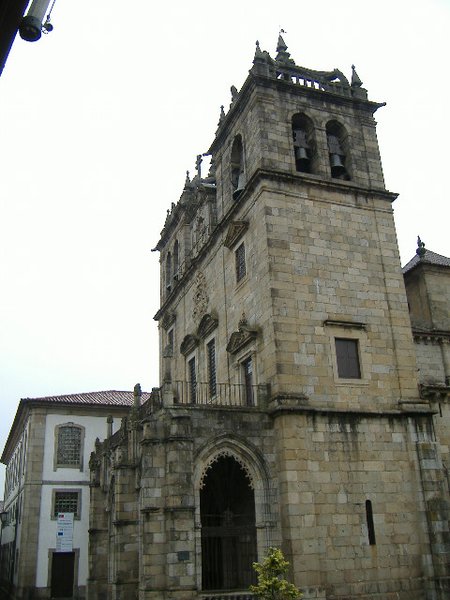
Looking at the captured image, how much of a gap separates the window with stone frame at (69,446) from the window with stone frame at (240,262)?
16.5 m

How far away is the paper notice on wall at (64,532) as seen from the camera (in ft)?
104

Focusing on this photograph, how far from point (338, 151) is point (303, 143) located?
58.1 inches

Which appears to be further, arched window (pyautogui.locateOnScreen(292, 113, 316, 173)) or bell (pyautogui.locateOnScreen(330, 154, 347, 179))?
bell (pyautogui.locateOnScreen(330, 154, 347, 179))

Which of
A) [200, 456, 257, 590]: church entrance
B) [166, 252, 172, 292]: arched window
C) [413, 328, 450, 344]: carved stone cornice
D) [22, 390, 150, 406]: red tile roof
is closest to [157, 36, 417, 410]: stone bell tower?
[413, 328, 450, 344]: carved stone cornice

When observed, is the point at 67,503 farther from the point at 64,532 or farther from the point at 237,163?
the point at 237,163

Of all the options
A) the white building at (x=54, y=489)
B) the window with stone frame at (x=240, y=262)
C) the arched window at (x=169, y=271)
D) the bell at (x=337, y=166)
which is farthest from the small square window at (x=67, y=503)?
the bell at (x=337, y=166)

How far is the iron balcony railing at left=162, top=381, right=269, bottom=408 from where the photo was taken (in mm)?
18475

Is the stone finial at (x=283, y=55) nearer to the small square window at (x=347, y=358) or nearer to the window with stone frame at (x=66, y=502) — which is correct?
the small square window at (x=347, y=358)

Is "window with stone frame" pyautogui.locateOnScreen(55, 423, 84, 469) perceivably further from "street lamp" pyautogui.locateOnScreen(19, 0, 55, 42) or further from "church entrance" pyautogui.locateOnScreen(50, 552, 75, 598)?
"street lamp" pyautogui.locateOnScreen(19, 0, 55, 42)

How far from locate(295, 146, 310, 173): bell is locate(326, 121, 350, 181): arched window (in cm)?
93

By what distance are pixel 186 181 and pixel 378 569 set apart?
1966 centimetres

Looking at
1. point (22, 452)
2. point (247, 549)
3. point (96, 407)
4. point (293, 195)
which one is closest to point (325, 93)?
point (293, 195)

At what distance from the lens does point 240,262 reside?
22.7 metres

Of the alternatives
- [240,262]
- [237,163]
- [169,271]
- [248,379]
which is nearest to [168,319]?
[169,271]
